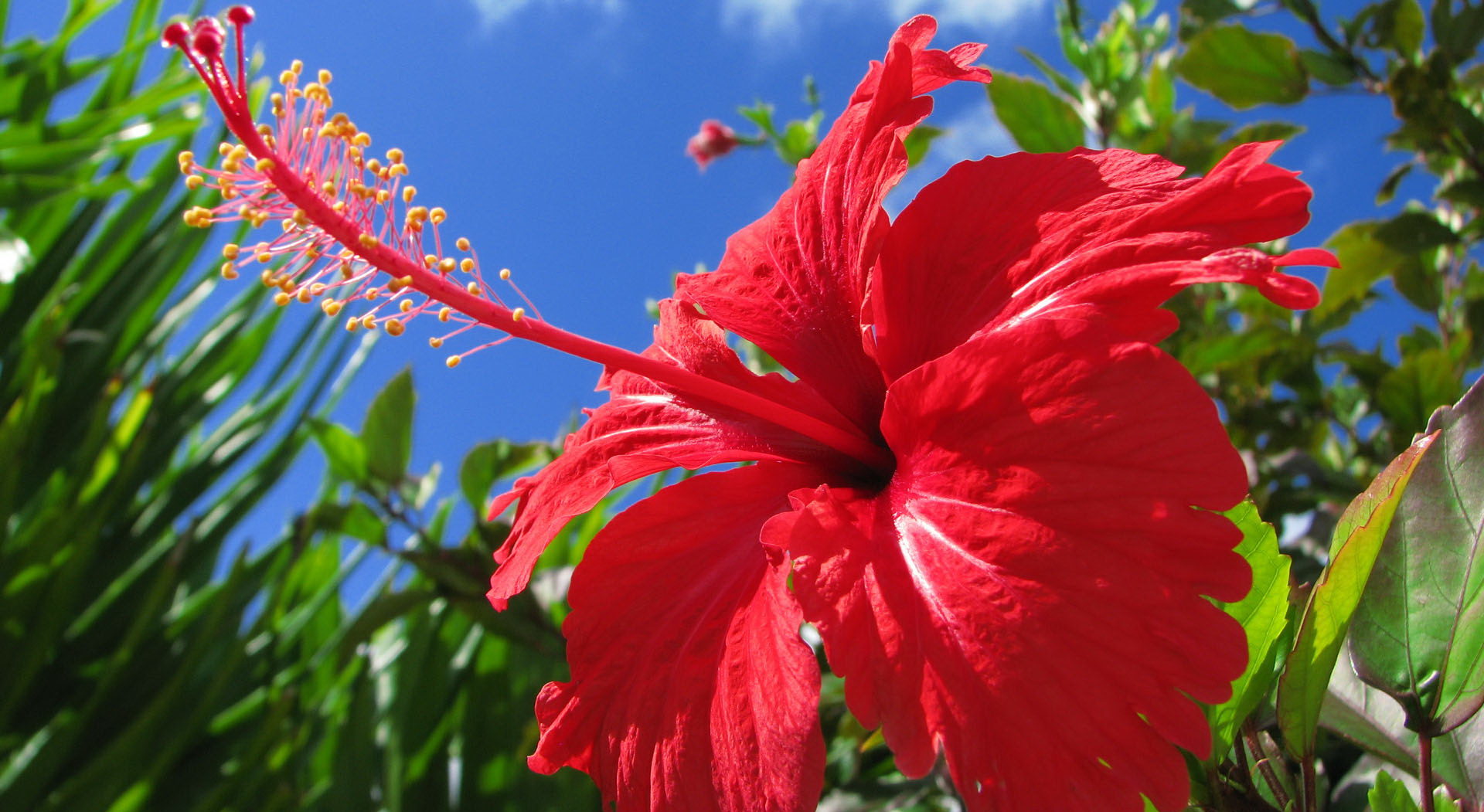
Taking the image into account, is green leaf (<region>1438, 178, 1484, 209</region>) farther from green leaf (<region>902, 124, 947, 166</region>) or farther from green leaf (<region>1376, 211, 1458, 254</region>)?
green leaf (<region>902, 124, 947, 166</region>)

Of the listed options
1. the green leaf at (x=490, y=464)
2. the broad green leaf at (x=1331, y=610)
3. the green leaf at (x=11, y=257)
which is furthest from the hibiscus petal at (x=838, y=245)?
the green leaf at (x=11, y=257)

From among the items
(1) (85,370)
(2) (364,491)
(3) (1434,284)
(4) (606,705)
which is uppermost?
(1) (85,370)

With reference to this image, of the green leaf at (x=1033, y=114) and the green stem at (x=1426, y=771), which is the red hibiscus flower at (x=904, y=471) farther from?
the green leaf at (x=1033, y=114)

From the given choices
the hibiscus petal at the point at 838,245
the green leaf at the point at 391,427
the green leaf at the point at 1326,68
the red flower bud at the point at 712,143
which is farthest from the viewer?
the red flower bud at the point at 712,143

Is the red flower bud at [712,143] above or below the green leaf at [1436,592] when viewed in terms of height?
above

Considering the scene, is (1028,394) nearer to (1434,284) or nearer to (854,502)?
(854,502)

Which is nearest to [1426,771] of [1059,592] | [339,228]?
[1059,592]

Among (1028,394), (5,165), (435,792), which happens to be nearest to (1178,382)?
(1028,394)

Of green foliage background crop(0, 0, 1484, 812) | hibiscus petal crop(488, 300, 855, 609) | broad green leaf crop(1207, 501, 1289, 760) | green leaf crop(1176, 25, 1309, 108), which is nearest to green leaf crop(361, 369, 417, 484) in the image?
green foliage background crop(0, 0, 1484, 812)
